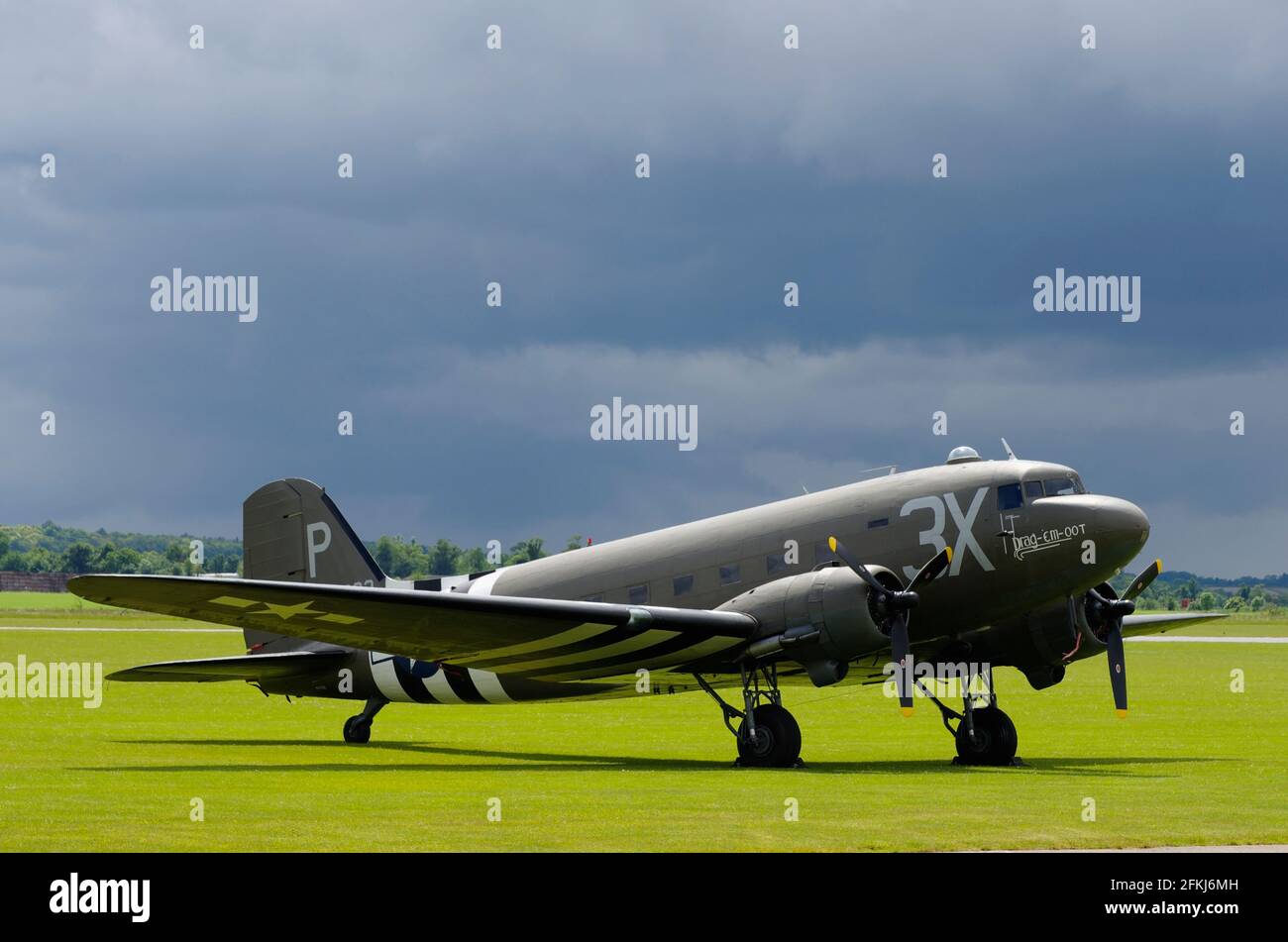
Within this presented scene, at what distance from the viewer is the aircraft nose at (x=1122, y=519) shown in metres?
25.4

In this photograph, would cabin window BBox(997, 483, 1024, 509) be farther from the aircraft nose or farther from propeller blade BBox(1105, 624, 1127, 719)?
propeller blade BBox(1105, 624, 1127, 719)

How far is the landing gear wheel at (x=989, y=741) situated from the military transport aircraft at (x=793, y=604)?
30 millimetres

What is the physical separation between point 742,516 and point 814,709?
Result: 17332mm

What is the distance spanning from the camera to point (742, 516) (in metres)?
28.1

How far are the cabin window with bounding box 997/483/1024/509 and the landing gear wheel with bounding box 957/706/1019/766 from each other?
164 inches

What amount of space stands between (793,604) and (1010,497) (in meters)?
4.12

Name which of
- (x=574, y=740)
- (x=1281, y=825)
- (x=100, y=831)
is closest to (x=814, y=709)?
(x=574, y=740)

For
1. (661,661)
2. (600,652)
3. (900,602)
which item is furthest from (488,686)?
(900,602)

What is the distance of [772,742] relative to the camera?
25.5m

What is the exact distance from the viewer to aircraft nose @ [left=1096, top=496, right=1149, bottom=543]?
25.4 metres

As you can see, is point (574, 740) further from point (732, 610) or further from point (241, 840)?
point (241, 840)

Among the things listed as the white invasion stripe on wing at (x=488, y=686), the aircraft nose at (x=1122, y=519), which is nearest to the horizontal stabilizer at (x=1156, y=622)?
the aircraft nose at (x=1122, y=519)

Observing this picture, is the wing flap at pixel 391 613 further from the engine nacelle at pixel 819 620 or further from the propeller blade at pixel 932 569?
the propeller blade at pixel 932 569

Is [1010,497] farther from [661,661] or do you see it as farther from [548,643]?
[548,643]
